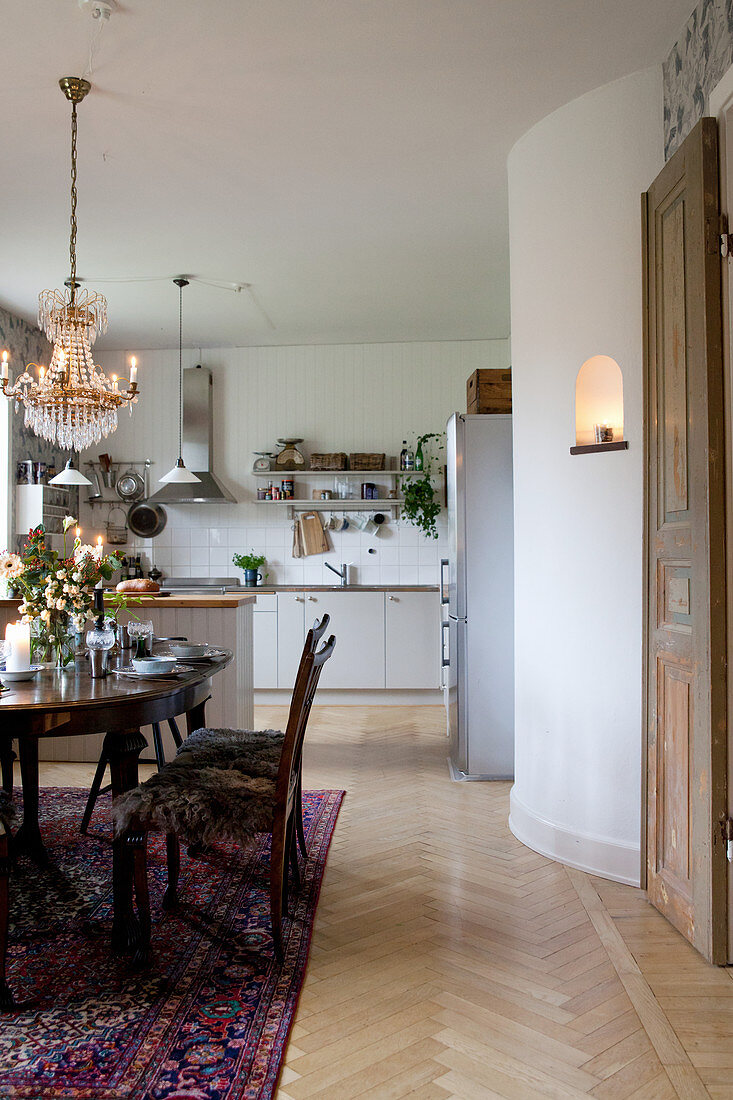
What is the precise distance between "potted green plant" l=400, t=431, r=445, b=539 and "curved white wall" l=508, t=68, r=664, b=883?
115 inches

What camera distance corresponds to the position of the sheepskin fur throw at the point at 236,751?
98.5 inches

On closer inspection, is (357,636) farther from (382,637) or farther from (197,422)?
(197,422)

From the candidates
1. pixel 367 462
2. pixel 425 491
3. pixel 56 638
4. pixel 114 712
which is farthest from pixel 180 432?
pixel 114 712

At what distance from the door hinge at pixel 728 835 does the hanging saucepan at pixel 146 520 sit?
5323mm

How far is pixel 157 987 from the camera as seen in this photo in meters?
2.09

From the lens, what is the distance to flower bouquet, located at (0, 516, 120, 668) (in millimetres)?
2631

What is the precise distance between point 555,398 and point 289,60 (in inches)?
61.4

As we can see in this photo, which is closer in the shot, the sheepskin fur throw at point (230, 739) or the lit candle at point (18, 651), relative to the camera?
the lit candle at point (18, 651)

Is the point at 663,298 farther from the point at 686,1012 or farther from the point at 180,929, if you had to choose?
the point at 180,929

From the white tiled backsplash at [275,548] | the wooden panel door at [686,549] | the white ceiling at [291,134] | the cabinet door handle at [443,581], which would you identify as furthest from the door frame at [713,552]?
the white tiled backsplash at [275,548]

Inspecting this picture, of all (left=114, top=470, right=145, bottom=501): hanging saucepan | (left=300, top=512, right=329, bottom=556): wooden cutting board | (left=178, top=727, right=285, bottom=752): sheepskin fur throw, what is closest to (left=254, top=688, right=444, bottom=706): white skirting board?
(left=300, top=512, right=329, bottom=556): wooden cutting board

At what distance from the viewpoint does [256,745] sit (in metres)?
2.71

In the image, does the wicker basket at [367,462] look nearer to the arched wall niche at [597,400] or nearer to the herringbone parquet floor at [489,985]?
the arched wall niche at [597,400]

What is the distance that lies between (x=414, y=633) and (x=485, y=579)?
207 cm
